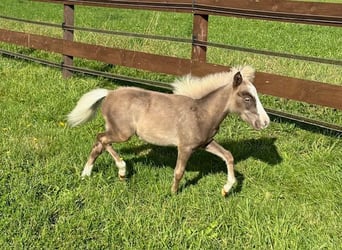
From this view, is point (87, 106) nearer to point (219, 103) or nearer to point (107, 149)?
point (107, 149)

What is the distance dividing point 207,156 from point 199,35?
5.89ft

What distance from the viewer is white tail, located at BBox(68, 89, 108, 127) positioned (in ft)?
15.0

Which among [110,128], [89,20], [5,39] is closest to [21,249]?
[110,128]

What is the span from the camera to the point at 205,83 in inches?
174

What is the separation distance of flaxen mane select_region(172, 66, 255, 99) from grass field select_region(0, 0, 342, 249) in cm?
81

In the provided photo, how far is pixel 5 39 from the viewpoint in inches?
370

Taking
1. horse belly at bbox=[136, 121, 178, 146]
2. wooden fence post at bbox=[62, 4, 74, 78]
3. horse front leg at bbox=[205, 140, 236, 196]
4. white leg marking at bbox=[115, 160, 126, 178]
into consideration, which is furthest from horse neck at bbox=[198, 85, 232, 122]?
wooden fence post at bbox=[62, 4, 74, 78]

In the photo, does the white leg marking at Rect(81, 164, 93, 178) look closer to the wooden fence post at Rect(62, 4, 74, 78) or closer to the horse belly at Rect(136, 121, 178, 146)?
the horse belly at Rect(136, 121, 178, 146)

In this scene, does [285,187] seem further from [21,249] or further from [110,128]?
[21,249]

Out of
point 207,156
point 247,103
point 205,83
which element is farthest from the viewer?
point 207,156

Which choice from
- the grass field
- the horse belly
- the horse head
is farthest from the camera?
the horse belly

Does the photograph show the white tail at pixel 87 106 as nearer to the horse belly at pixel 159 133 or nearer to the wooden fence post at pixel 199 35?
the horse belly at pixel 159 133

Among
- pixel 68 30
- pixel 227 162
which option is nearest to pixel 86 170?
pixel 227 162

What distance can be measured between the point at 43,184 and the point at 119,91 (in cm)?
113
